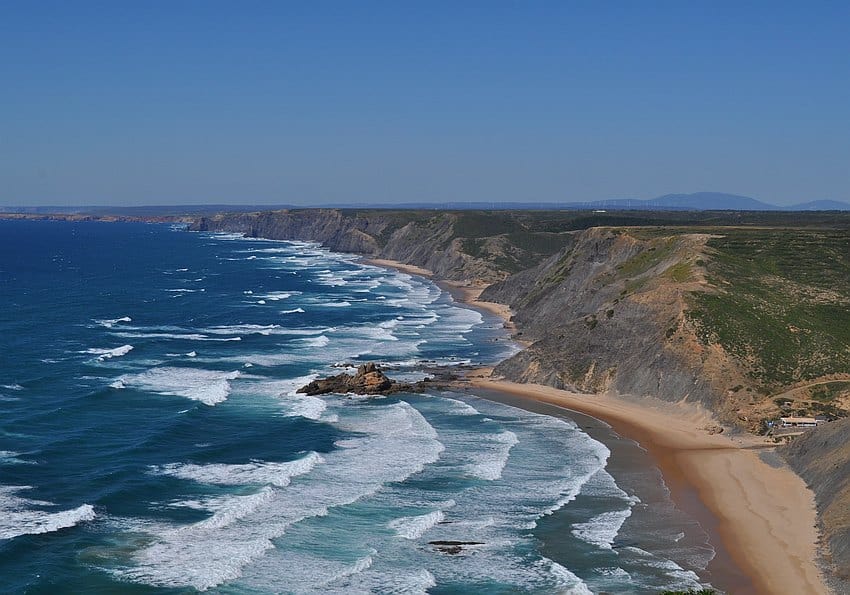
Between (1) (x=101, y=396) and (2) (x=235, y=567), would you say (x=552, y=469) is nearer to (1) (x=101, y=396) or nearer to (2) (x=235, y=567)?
(2) (x=235, y=567)

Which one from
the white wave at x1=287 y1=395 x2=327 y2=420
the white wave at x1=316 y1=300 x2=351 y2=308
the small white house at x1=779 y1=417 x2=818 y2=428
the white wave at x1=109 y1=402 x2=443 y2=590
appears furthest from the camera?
the white wave at x1=316 y1=300 x2=351 y2=308

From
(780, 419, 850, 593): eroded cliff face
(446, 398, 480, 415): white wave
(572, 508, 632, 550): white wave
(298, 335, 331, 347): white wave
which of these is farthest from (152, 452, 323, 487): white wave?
(298, 335, 331, 347): white wave

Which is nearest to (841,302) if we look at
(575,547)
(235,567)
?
(575,547)

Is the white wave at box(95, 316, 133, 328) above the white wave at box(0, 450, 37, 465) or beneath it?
above

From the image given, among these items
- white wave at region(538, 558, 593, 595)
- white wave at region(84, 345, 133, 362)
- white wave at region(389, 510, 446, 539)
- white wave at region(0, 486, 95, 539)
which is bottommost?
white wave at region(538, 558, 593, 595)

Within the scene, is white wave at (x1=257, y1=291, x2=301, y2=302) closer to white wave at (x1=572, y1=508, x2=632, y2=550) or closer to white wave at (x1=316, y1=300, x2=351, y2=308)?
white wave at (x1=316, y1=300, x2=351, y2=308)
